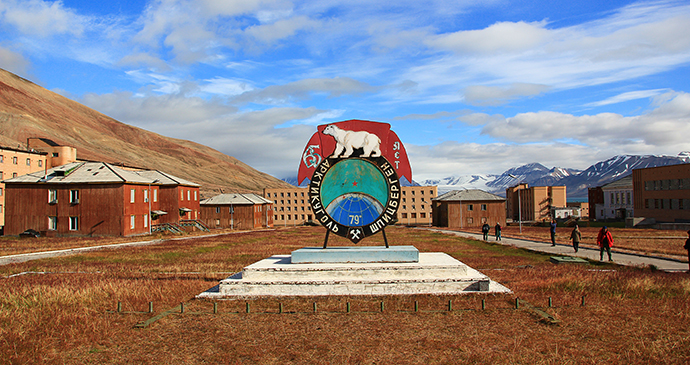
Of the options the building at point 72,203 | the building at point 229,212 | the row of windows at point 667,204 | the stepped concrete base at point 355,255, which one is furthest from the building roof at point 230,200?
the row of windows at point 667,204

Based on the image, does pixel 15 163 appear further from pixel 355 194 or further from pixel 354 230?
pixel 354 230

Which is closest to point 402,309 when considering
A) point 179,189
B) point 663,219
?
point 179,189

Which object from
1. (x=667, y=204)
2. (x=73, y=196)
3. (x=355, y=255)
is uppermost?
(x=73, y=196)

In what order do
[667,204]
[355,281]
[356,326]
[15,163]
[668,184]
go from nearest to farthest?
[356,326] → [355,281] → [667,204] → [668,184] → [15,163]

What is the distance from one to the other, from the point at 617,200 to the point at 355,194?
109 m

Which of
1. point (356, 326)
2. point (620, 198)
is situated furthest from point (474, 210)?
point (356, 326)

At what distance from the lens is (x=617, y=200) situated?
105 m

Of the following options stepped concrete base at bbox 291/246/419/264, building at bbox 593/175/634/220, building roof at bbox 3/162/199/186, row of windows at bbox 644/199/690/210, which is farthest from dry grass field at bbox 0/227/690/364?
building at bbox 593/175/634/220

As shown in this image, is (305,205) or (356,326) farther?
(305,205)

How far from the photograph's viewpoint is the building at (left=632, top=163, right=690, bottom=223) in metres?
66.9

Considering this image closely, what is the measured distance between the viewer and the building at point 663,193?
219 feet

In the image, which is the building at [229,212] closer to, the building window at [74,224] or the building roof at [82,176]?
the building roof at [82,176]

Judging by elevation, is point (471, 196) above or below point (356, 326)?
above

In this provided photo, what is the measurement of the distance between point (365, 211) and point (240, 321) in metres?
6.24
